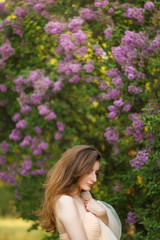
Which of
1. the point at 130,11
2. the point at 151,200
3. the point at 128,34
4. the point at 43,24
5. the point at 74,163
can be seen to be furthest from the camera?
the point at 43,24

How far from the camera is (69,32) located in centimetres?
537

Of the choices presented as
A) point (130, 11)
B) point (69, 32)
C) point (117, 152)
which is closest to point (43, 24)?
point (69, 32)

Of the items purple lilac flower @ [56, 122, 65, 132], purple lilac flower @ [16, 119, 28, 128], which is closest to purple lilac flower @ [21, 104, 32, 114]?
purple lilac flower @ [16, 119, 28, 128]

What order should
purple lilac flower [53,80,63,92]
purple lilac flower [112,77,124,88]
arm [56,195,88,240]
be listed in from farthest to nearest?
purple lilac flower [53,80,63,92], purple lilac flower [112,77,124,88], arm [56,195,88,240]

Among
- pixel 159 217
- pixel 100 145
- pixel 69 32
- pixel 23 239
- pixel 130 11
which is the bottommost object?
pixel 23 239

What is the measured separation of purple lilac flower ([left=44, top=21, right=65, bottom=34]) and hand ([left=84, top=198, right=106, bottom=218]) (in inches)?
96.9

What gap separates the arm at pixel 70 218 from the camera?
2.71m

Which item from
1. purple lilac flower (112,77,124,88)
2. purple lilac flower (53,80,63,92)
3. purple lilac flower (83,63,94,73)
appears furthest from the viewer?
purple lilac flower (53,80,63,92)

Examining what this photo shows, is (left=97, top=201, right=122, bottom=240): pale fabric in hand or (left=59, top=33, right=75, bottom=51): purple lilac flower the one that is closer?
(left=97, top=201, right=122, bottom=240): pale fabric in hand

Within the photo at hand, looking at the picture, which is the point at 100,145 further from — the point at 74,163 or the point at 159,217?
the point at 74,163

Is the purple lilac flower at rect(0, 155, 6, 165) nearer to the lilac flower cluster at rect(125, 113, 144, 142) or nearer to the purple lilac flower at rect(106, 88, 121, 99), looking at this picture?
the purple lilac flower at rect(106, 88, 121, 99)

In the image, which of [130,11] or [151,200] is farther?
[151,200]

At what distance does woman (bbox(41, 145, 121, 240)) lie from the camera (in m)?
2.74

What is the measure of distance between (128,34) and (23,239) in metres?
8.12
